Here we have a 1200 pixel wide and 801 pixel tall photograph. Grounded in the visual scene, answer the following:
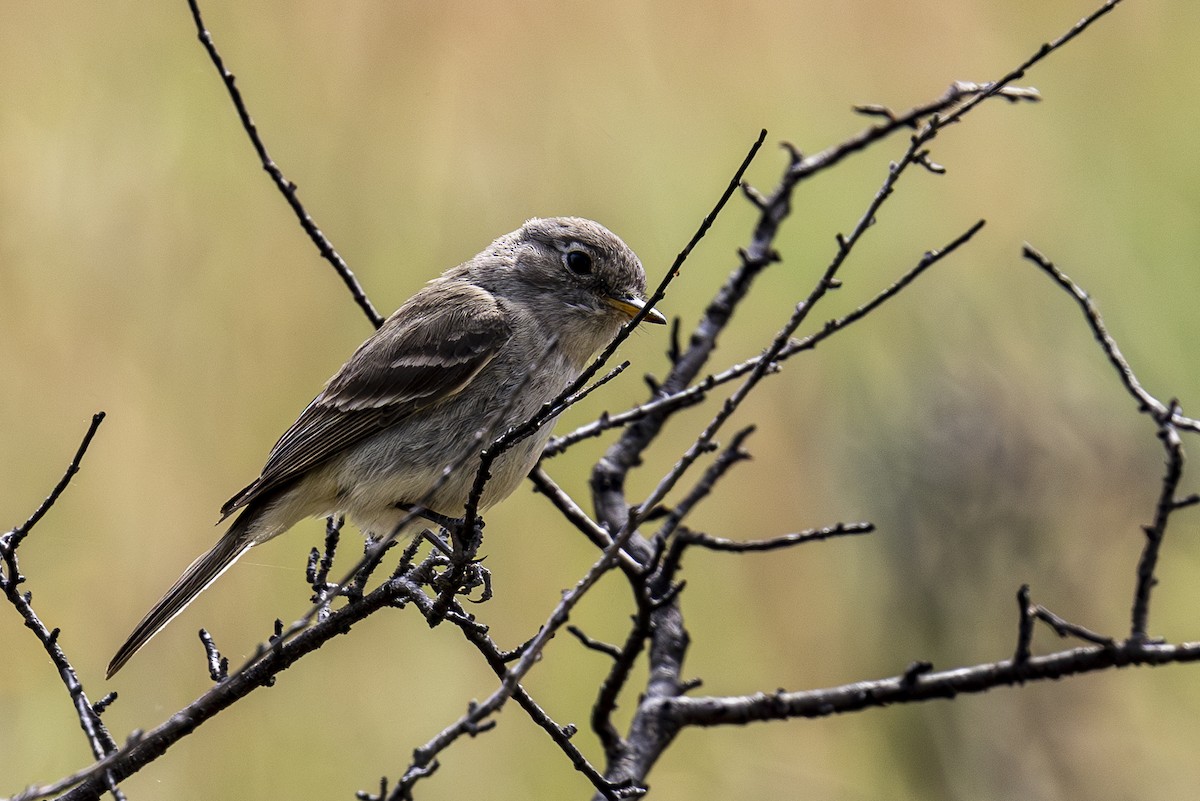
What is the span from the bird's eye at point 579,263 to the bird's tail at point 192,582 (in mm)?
1129

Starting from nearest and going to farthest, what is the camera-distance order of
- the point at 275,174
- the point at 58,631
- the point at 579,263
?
the point at 58,631 < the point at 275,174 < the point at 579,263

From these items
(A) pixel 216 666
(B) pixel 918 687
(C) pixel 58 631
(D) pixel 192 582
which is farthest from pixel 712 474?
(D) pixel 192 582

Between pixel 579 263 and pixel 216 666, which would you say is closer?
pixel 216 666

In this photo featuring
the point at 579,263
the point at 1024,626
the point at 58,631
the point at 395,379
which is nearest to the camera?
the point at 1024,626

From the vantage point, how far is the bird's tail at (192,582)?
9.47 feet

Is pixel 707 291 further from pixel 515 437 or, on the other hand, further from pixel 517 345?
pixel 515 437

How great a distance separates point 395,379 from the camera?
10.3 feet

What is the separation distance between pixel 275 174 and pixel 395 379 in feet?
2.13

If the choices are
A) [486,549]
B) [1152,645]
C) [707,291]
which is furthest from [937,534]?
[1152,645]

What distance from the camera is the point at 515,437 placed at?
2.05 m

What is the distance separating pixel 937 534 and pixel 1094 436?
2.41ft

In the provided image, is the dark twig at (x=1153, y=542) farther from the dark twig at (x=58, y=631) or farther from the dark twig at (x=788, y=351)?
the dark twig at (x=58, y=631)

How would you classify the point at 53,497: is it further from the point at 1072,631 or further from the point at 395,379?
the point at 1072,631

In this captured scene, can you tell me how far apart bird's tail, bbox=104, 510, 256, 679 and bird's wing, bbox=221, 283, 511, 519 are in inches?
4.1
